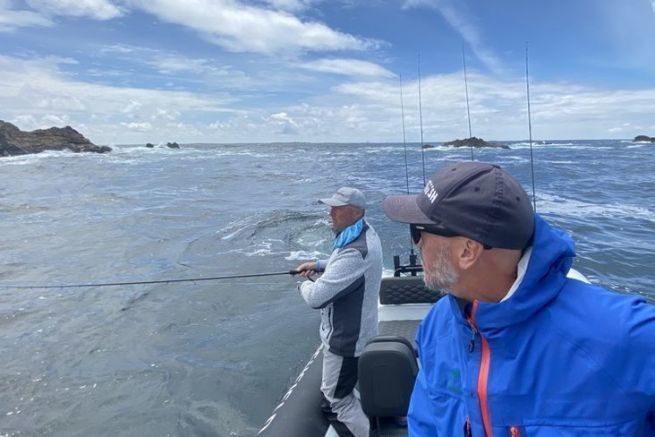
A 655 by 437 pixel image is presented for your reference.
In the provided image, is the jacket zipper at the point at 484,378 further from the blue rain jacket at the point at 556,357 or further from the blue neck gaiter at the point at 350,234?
the blue neck gaiter at the point at 350,234

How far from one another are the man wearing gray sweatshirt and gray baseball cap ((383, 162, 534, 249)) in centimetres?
184

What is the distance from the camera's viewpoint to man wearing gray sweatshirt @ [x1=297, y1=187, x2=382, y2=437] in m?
3.16

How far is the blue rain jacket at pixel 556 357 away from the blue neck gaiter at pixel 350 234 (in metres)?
1.86

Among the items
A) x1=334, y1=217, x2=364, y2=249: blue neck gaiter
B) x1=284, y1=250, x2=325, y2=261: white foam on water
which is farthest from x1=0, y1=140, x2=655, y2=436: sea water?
x1=334, y1=217, x2=364, y2=249: blue neck gaiter

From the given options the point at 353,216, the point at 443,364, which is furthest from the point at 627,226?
the point at 443,364

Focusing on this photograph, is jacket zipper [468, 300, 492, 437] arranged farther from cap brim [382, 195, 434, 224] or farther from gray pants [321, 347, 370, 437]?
gray pants [321, 347, 370, 437]

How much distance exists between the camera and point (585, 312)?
1.16 meters

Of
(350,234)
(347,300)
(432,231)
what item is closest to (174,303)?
(347,300)

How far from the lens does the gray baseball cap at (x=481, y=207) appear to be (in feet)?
4.02

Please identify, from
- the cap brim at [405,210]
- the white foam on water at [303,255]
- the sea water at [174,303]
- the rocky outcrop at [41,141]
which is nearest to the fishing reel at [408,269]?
the sea water at [174,303]

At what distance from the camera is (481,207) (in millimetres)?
1244

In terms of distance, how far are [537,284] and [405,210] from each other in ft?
1.46

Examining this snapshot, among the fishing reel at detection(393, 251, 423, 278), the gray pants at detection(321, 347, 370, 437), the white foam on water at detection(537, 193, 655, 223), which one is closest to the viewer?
the gray pants at detection(321, 347, 370, 437)

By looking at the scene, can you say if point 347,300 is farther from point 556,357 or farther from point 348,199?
point 556,357
